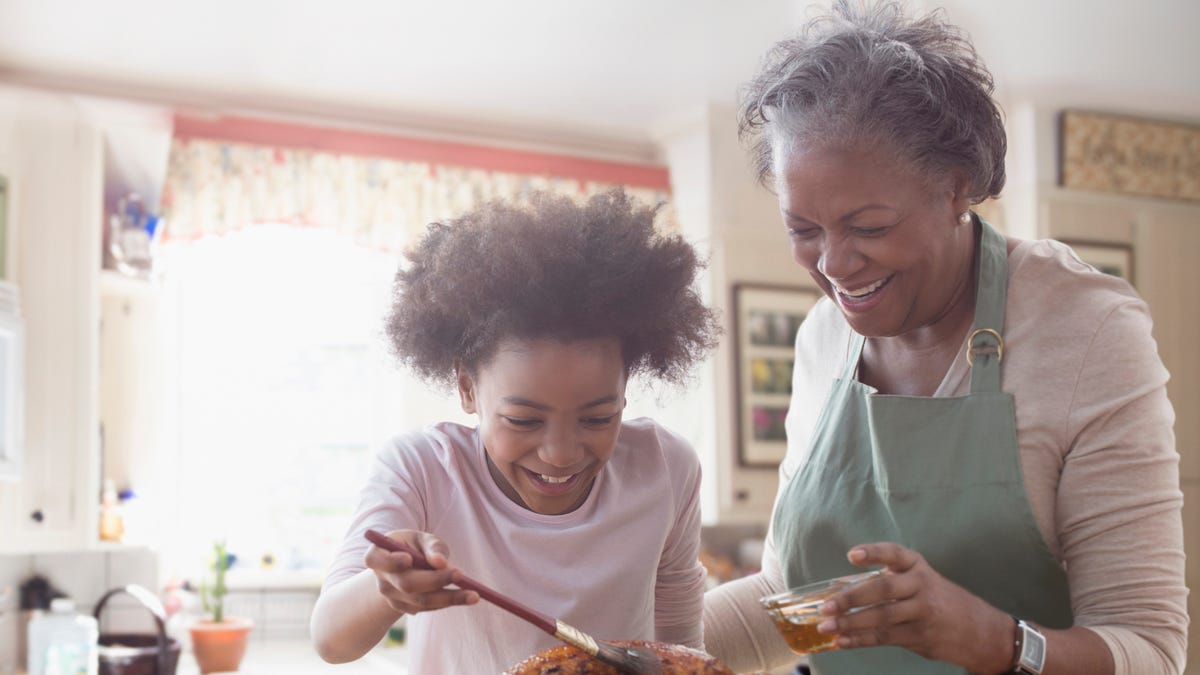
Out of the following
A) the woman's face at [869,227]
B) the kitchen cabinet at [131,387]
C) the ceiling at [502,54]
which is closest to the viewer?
the woman's face at [869,227]

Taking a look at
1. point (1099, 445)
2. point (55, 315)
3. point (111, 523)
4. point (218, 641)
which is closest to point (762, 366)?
point (218, 641)

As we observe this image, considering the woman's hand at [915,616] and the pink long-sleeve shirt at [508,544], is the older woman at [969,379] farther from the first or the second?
the pink long-sleeve shirt at [508,544]

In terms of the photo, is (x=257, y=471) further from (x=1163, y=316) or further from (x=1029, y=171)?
(x=1163, y=316)

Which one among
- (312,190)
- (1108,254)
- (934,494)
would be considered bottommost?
(934,494)

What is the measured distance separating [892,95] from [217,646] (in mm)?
3273

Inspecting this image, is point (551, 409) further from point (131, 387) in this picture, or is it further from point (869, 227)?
point (131, 387)

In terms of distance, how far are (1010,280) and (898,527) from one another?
0.27 meters

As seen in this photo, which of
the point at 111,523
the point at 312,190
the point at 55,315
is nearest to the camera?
the point at 55,315

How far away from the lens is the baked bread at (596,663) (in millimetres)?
991

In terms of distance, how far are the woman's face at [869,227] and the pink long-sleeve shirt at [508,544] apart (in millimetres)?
284

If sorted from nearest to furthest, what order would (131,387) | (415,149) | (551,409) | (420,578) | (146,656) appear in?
(420,578) → (551,409) → (146,656) → (131,387) → (415,149)

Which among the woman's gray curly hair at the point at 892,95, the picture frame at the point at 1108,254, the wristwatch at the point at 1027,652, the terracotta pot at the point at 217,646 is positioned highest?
the picture frame at the point at 1108,254

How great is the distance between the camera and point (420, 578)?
898 millimetres

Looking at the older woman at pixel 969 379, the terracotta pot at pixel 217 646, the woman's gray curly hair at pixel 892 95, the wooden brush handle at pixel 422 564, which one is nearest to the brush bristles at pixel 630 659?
the wooden brush handle at pixel 422 564
